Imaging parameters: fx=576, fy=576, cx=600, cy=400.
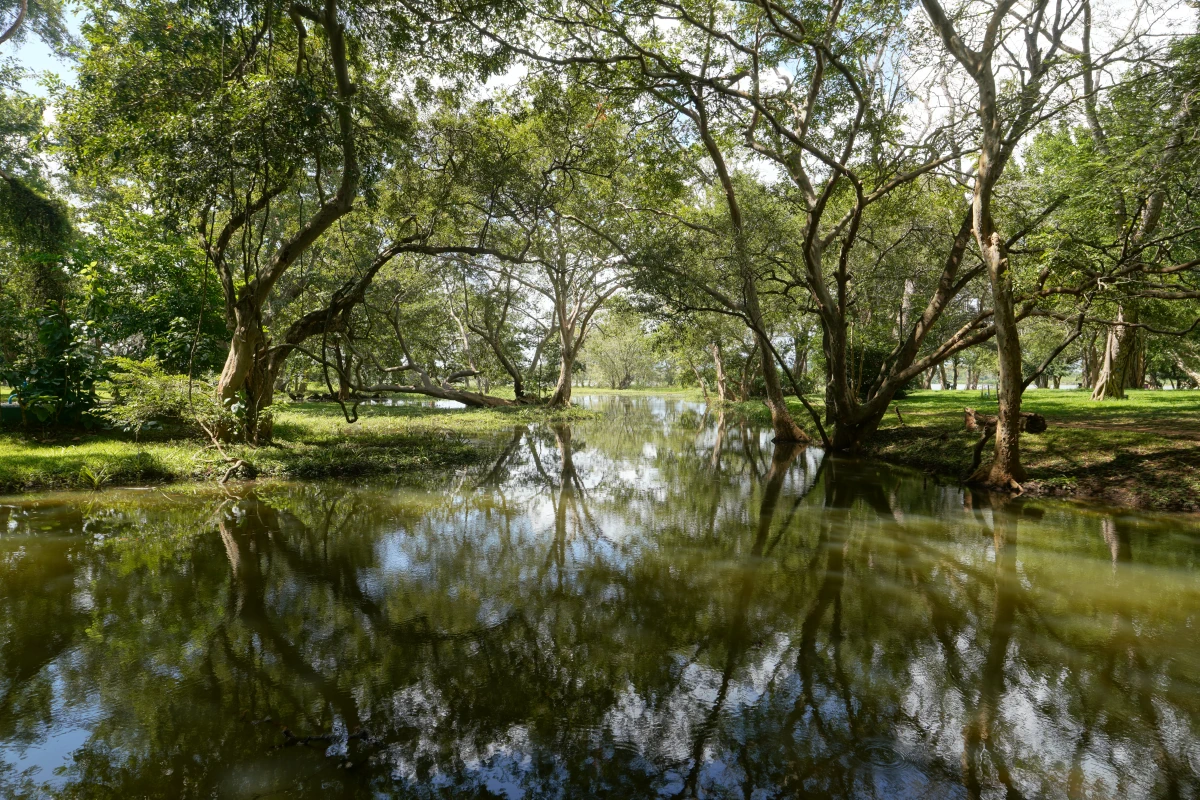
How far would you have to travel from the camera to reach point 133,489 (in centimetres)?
889

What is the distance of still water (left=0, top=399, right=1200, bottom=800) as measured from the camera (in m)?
2.95

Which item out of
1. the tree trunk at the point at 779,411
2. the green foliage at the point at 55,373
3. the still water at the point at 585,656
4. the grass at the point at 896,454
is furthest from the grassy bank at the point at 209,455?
the tree trunk at the point at 779,411

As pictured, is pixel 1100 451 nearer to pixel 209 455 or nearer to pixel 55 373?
pixel 209 455

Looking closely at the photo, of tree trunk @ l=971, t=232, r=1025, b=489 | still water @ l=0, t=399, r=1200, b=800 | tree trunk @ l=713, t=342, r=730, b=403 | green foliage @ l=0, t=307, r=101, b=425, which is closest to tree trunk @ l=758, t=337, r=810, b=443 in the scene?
tree trunk @ l=971, t=232, r=1025, b=489

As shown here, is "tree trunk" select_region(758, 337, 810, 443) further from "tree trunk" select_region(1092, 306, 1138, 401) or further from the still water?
"tree trunk" select_region(1092, 306, 1138, 401)

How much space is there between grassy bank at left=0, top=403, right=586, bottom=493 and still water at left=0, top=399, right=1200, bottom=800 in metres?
1.06

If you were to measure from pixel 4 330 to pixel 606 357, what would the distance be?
72220 mm

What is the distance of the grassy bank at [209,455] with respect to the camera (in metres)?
8.78

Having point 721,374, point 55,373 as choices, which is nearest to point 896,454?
point 55,373

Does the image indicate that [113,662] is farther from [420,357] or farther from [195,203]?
[420,357]

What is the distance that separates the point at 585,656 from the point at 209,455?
9.43 meters

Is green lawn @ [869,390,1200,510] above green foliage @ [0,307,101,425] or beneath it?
beneath

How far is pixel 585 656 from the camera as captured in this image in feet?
13.6

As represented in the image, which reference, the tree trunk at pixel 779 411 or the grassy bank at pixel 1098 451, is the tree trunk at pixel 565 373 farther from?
the grassy bank at pixel 1098 451
